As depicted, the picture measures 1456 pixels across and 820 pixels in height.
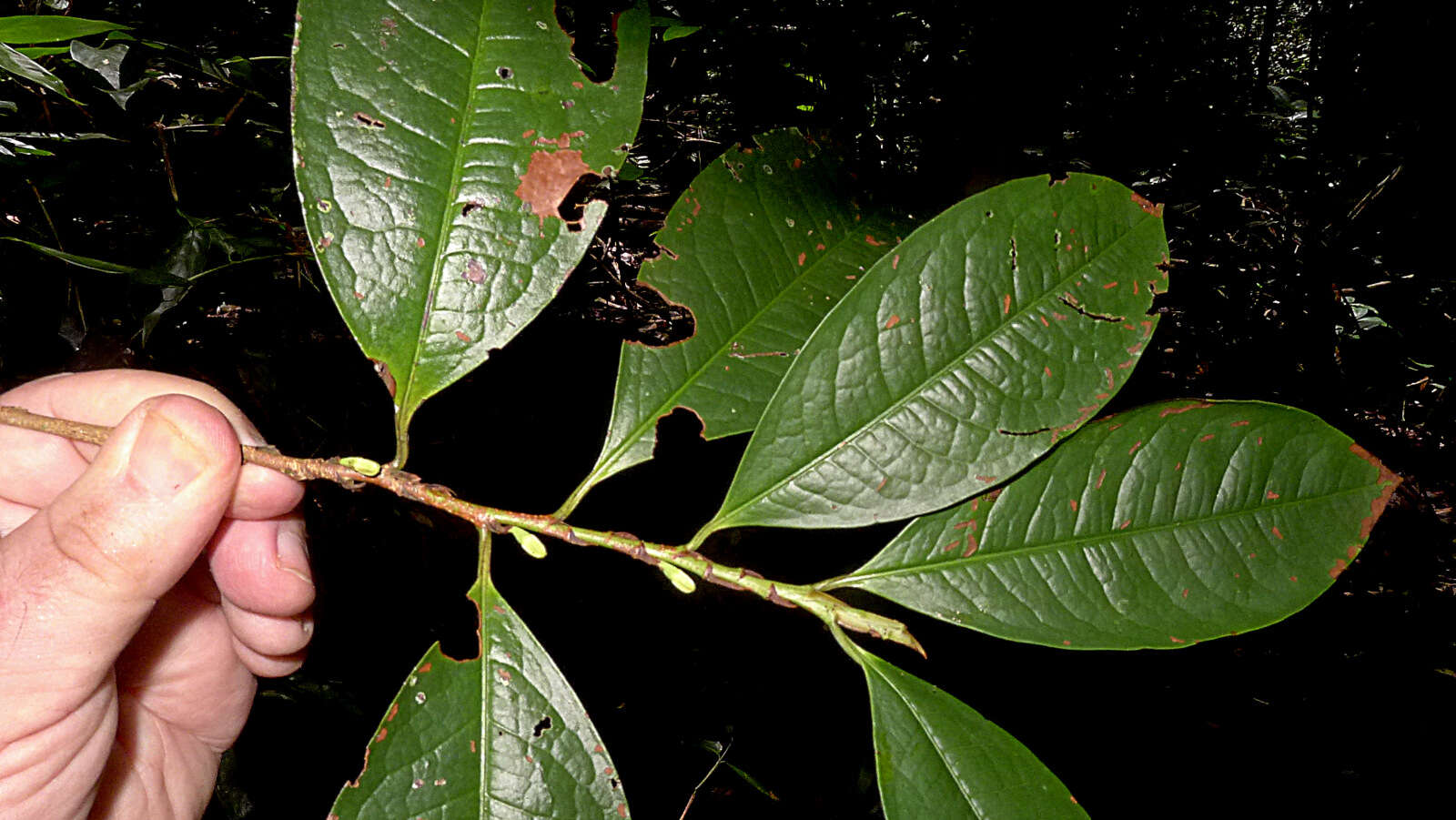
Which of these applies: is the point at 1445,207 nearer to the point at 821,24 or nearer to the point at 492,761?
the point at 821,24

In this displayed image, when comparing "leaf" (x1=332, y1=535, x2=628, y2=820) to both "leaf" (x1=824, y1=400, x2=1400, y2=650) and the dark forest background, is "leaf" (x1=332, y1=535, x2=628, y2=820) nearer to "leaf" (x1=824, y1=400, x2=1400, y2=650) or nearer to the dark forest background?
"leaf" (x1=824, y1=400, x2=1400, y2=650)

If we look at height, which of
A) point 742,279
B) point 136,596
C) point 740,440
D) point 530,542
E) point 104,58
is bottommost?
point 740,440

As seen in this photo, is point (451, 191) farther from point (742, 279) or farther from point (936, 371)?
point (936, 371)

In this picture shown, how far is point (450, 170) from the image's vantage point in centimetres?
72

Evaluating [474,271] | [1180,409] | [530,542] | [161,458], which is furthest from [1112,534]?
[161,458]

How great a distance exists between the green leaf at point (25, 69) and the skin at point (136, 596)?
378 mm

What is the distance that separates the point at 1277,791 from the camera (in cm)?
285

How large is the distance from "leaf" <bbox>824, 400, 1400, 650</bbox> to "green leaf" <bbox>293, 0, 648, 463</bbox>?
1.39 ft

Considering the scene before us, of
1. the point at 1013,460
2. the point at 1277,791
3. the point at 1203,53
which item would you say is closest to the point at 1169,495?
the point at 1013,460

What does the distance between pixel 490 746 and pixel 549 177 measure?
53 centimetres

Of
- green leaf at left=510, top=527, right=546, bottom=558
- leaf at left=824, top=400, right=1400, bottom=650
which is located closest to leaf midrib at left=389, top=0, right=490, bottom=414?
green leaf at left=510, top=527, right=546, bottom=558

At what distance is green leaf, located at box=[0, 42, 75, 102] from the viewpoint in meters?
0.91

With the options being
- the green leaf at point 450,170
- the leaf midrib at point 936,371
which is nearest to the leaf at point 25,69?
the green leaf at point 450,170

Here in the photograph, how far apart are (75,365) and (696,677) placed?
1.80m
